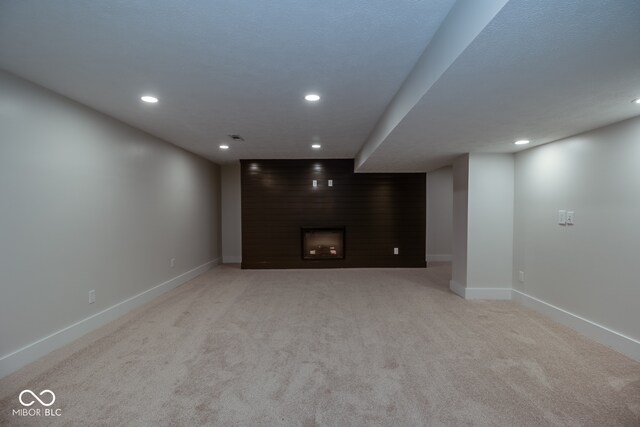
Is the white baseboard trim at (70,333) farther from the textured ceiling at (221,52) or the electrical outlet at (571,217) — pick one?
the electrical outlet at (571,217)

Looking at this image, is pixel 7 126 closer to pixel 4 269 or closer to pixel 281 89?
pixel 4 269

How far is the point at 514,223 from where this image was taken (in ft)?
14.1

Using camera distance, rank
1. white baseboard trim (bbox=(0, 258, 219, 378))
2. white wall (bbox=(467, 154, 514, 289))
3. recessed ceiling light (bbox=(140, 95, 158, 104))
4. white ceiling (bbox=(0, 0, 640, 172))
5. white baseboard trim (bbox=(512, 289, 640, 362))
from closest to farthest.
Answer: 1. white ceiling (bbox=(0, 0, 640, 172))
2. white baseboard trim (bbox=(0, 258, 219, 378))
3. white baseboard trim (bbox=(512, 289, 640, 362))
4. recessed ceiling light (bbox=(140, 95, 158, 104))
5. white wall (bbox=(467, 154, 514, 289))

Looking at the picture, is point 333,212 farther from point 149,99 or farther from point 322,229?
point 149,99

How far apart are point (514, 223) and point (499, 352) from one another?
2.22 metres

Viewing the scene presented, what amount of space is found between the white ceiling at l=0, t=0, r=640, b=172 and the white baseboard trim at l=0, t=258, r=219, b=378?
2.15 m

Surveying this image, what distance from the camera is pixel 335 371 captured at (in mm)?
2381

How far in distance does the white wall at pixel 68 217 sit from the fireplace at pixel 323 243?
2.79 metres

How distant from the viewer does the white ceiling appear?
4.79 ft

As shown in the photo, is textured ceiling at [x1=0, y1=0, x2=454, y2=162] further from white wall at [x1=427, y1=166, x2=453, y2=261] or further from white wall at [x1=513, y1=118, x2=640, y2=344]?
white wall at [x1=427, y1=166, x2=453, y2=261]

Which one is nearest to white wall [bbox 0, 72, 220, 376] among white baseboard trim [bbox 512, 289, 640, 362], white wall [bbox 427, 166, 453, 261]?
white baseboard trim [bbox 512, 289, 640, 362]

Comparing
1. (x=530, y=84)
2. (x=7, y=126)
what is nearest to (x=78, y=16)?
(x=7, y=126)

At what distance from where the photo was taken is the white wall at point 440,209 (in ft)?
23.9

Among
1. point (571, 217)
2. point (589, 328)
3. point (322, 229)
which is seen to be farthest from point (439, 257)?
point (589, 328)
